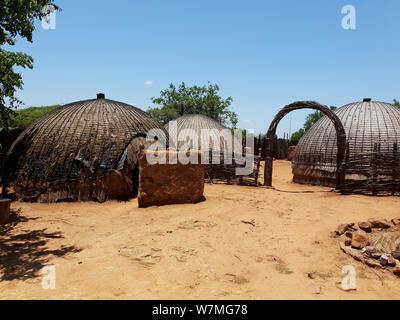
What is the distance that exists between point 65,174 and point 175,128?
378 inches

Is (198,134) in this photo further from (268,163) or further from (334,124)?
(334,124)

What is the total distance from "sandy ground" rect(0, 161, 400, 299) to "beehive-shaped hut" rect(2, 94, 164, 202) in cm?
121

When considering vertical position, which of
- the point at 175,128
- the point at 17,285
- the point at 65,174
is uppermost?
the point at 175,128

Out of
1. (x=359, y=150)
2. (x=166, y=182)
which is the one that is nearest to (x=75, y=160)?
(x=166, y=182)

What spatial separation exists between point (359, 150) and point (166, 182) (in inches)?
329

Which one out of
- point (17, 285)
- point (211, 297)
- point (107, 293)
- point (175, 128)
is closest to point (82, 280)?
point (107, 293)

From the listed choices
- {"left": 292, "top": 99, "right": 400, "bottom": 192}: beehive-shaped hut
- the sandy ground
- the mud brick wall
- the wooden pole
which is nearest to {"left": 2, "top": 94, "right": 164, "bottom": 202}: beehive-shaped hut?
the sandy ground

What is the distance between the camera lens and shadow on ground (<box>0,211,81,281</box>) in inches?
163

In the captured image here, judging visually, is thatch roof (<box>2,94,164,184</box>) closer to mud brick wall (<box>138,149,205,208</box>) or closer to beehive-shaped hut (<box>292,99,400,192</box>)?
mud brick wall (<box>138,149,205,208</box>)

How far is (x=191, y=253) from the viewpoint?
454 centimetres

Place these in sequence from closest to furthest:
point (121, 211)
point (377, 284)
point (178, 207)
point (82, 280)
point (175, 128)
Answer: point (377, 284), point (82, 280), point (178, 207), point (121, 211), point (175, 128)

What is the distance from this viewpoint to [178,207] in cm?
712

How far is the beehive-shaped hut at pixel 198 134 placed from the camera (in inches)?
639

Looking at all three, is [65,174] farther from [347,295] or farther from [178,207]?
[347,295]
